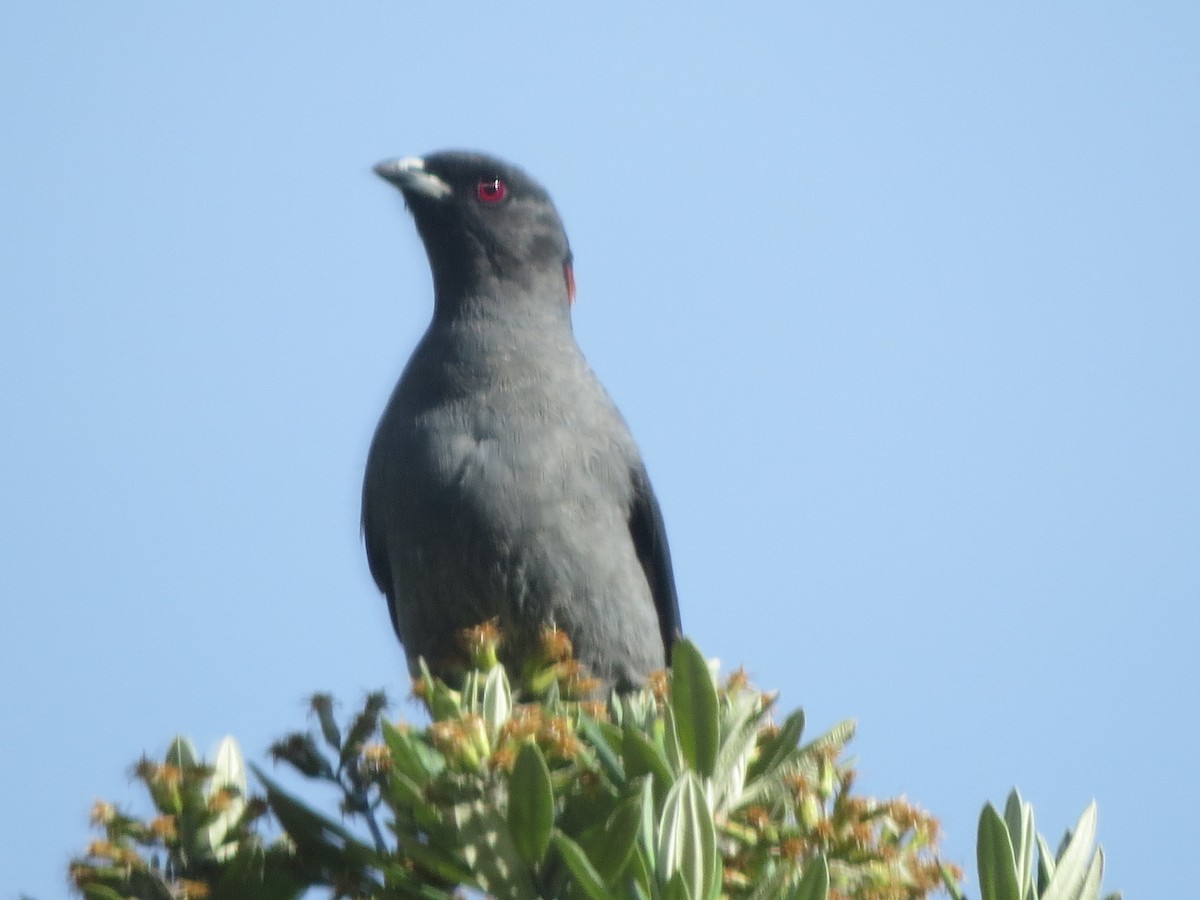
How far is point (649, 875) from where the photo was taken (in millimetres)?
3043

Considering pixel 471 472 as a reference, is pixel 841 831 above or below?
below

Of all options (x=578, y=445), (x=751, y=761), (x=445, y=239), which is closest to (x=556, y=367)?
(x=578, y=445)

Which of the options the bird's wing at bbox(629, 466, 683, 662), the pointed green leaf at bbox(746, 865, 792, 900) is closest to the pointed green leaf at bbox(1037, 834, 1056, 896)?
the pointed green leaf at bbox(746, 865, 792, 900)

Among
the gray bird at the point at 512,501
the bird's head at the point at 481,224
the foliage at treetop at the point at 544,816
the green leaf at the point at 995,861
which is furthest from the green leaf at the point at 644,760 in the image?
the bird's head at the point at 481,224

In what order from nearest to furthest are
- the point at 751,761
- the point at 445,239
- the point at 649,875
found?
the point at 649,875
the point at 751,761
the point at 445,239

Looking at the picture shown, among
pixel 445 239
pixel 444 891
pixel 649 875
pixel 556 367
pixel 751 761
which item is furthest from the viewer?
pixel 445 239

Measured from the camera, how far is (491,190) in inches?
318

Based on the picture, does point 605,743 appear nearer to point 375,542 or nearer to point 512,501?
point 512,501

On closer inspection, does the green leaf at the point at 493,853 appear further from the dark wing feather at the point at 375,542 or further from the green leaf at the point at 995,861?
the dark wing feather at the point at 375,542

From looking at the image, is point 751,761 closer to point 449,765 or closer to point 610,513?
point 449,765

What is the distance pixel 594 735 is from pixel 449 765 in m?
0.36

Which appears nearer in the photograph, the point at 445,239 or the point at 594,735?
the point at 594,735

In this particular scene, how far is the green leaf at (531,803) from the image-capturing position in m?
3.04

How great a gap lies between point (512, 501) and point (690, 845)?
363 cm
